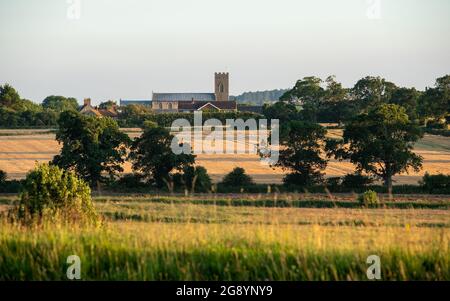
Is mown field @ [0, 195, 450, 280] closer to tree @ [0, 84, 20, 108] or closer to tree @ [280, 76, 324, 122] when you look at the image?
tree @ [280, 76, 324, 122]

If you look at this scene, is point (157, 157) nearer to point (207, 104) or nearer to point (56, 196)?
point (56, 196)

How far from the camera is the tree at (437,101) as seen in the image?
99.3 metres

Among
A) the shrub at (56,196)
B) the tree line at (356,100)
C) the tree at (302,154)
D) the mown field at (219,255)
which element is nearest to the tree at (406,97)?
the tree line at (356,100)

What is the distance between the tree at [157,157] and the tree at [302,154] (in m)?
6.79

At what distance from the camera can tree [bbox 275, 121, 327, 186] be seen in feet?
146

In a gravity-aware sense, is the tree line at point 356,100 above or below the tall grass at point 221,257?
above

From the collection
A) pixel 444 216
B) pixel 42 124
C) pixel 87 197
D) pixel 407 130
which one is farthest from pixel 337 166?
pixel 42 124

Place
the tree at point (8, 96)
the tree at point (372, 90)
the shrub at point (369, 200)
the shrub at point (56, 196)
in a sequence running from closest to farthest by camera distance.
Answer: the shrub at point (56, 196) → the shrub at point (369, 200) → the tree at point (372, 90) → the tree at point (8, 96)

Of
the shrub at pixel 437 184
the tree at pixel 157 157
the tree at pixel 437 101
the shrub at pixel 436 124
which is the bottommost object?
the shrub at pixel 437 184

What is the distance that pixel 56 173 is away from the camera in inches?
710

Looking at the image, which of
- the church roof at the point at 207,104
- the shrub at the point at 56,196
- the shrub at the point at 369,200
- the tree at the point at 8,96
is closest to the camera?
the shrub at the point at 56,196

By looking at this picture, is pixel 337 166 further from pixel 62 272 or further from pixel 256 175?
pixel 62 272

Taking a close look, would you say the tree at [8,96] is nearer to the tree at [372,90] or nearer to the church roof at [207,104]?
the church roof at [207,104]

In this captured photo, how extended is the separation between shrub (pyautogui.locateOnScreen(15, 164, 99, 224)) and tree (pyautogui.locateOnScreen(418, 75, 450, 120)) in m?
89.1
